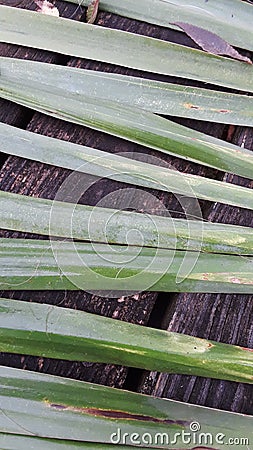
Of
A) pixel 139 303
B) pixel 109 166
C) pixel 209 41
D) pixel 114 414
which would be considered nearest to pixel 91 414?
pixel 114 414

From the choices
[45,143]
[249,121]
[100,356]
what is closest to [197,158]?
[249,121]

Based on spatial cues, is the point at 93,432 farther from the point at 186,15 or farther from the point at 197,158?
the point at 186,15

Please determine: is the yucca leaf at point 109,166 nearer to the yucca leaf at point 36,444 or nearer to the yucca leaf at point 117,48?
the yucca leaf at point 117,48

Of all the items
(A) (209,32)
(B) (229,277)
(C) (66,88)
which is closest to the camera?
(B) (229,277)

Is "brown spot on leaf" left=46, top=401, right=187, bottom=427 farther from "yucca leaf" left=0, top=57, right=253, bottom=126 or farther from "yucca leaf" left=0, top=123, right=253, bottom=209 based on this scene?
"yucca leaf" left=0, top=57, right=253, bottom=126

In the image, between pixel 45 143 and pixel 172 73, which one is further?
pixel 172 73

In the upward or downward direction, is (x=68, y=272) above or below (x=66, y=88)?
below

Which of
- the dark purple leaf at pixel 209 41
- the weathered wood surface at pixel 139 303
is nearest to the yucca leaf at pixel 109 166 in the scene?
the weathered wood surface at pixel 139 303
